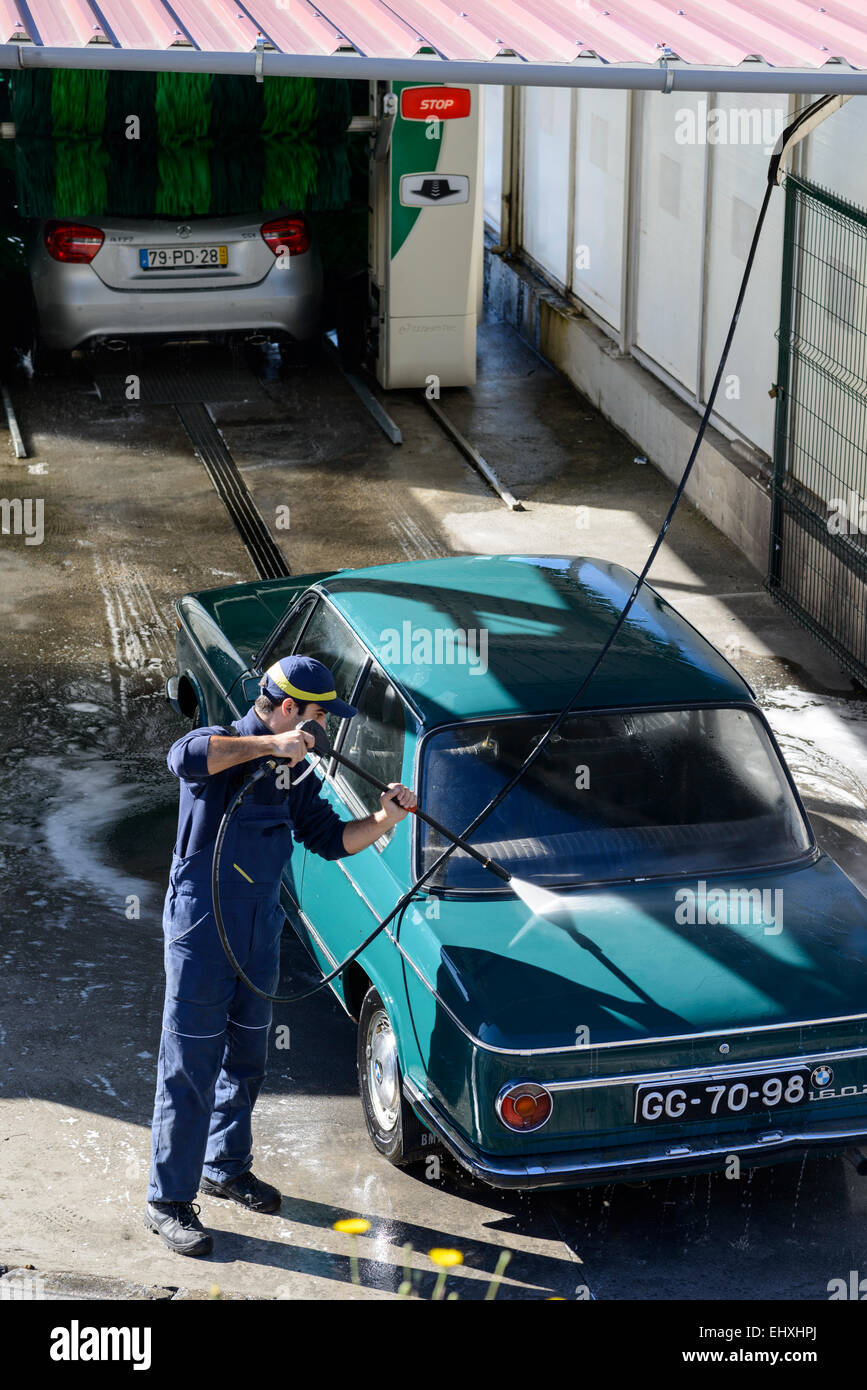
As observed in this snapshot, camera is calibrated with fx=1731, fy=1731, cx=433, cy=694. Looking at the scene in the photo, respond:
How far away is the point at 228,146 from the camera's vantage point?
13.3 m

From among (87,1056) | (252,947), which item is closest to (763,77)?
(252,947)

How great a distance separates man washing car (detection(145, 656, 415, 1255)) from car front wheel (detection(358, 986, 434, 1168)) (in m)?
0.47

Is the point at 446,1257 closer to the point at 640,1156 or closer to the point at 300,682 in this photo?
the point at 640,1156

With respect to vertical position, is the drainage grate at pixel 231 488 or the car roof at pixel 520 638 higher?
the car roof at pixel 520 638

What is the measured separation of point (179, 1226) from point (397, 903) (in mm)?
1190

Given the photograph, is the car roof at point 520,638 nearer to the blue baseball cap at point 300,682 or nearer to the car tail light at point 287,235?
the blue baseball cap at point 300,682

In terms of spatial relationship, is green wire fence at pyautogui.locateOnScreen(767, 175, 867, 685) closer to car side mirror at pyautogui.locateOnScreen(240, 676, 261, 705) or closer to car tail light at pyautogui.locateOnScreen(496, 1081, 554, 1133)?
car side mirror at pyautogui.locateOnScreen(240, 676, 261, 705)

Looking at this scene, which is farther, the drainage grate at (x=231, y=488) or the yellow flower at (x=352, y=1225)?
the drainage grate at (x=231, y=488)

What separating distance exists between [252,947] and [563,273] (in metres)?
11.3

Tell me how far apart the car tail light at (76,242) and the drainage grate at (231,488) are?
1.36m

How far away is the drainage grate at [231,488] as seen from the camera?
1109 centimetres

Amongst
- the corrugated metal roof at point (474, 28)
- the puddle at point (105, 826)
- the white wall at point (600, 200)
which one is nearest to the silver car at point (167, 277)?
the white wall at point (600, 200)

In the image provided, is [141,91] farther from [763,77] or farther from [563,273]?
[763,77]

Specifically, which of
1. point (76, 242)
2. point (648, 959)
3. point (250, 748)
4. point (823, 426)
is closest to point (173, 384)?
point (76, 242)
